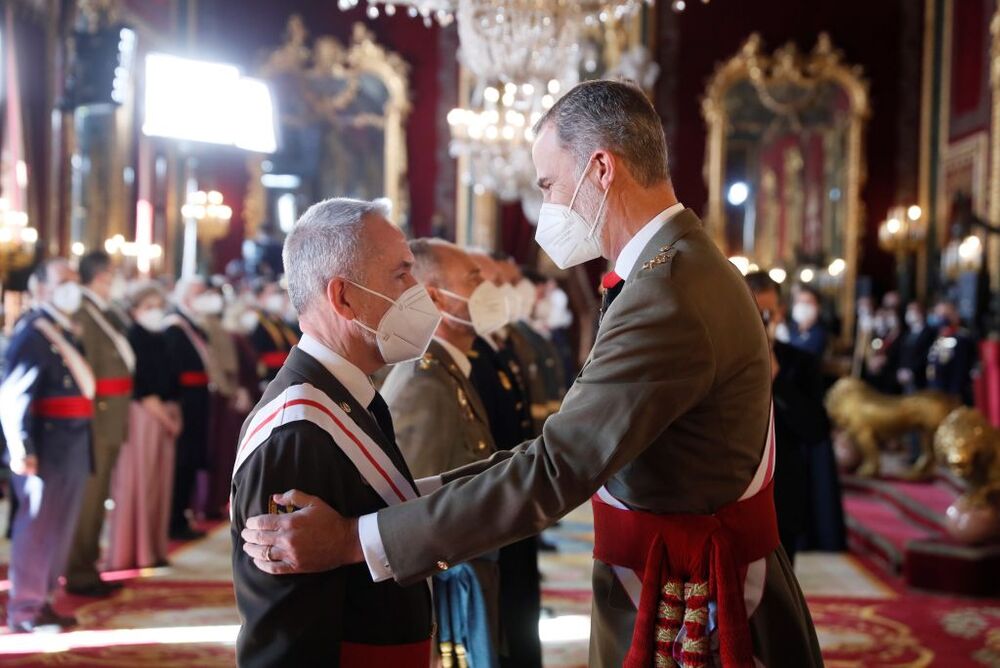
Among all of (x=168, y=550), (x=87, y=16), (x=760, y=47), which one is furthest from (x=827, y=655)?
(x=760, y=47)

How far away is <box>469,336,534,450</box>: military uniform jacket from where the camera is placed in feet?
12.6

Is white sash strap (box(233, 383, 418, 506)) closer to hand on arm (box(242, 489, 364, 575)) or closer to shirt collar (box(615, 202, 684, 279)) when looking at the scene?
hand on arm (box(242, 489, 364, 575))

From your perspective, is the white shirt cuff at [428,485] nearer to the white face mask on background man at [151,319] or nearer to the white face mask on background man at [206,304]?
the white face mask on background man at [151,319]

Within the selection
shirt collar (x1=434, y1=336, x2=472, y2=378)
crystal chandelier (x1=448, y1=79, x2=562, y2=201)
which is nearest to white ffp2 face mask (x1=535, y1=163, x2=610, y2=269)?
shirt collar (x1=434, y1=336, x2=472, y2=378)

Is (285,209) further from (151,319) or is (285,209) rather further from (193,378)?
(151,319)

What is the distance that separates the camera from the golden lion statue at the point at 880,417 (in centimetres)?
931

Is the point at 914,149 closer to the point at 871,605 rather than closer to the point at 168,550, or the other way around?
the point at 871,605

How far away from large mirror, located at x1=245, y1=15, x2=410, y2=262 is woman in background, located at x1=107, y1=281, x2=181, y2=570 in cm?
718

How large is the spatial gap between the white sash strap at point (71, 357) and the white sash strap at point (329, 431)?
3.77m

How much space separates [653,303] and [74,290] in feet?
14.1

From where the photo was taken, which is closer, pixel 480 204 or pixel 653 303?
pixel 653 303

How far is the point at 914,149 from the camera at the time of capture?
13.8 meters

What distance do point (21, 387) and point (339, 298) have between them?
3608mm

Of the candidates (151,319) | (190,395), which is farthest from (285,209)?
(151,319)
